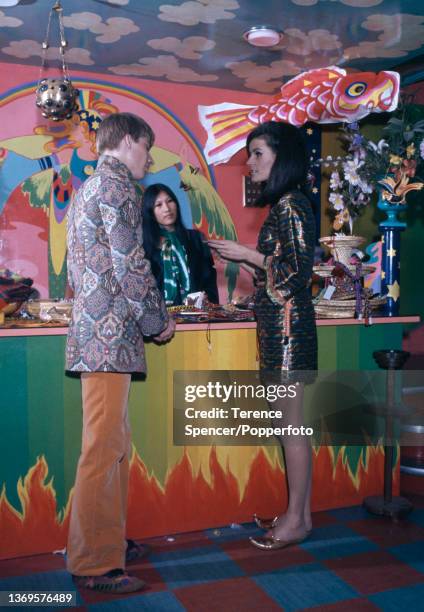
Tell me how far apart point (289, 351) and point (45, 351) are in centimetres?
96

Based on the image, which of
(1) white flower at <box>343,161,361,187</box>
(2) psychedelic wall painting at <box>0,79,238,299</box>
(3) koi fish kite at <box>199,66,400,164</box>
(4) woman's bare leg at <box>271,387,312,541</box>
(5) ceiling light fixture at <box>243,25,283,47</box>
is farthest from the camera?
(2) psychedelic wall painting at <box>0,79,238,299</box>

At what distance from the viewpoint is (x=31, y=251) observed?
4.54 metres

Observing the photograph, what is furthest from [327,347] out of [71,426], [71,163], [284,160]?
[71,163]

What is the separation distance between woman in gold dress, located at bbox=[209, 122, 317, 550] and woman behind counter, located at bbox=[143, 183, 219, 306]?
1412 millimetres

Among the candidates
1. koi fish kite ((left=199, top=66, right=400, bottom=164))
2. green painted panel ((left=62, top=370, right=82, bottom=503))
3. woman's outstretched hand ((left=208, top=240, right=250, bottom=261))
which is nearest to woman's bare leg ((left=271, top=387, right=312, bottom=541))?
woman's outstretched hand ((left=208, top=240, right=250, bottom=261))

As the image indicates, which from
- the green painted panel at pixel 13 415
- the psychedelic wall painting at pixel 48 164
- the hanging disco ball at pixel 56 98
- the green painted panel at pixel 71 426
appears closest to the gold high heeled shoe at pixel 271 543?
the green painted panel at pixel 71 426

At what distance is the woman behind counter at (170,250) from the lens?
12.5ft

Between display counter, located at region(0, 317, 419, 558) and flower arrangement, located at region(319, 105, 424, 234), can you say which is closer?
display counter, located at region(0, 317, 419, 558)

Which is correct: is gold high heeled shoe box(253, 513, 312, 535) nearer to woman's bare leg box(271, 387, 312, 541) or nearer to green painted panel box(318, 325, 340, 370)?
woman's bare leg box(271, 387, 312, 541)

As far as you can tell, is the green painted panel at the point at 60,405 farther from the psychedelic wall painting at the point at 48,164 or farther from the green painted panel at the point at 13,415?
the psychedelic wall painting at the point at 48,164

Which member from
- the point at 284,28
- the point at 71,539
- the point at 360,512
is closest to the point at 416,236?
the point at 284,28

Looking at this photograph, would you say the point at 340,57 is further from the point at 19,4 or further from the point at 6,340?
the point at 6,340

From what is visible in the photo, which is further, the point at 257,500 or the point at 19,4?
the point at 19,4

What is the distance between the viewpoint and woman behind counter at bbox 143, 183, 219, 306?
380 cm
